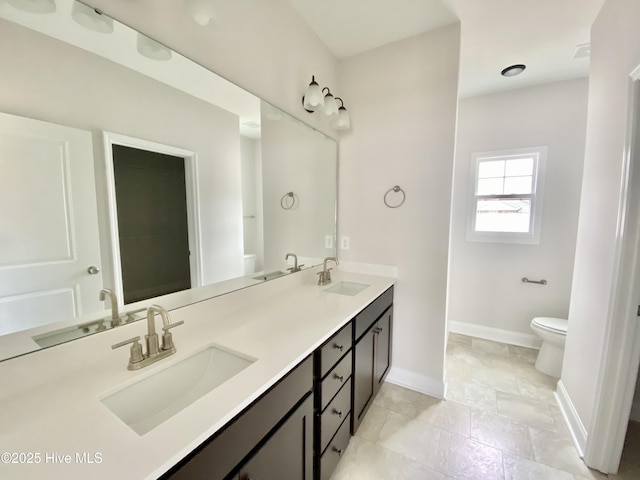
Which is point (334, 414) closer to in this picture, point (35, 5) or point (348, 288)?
point (348, 288)

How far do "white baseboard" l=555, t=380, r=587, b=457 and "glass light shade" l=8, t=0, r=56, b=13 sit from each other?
9.98ft

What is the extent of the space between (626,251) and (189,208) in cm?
213

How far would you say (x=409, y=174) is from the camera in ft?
6.64

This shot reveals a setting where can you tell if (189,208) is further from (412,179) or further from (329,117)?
(412,179)

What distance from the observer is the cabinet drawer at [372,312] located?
151 centimetres

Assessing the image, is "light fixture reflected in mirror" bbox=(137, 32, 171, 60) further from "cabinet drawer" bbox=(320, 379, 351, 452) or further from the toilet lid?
the toilet lid

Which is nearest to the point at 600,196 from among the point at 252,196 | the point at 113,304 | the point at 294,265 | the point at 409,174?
the point at 409,174

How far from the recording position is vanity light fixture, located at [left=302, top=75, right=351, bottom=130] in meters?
1.75

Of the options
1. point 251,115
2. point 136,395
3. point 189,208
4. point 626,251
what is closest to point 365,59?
point 251,115

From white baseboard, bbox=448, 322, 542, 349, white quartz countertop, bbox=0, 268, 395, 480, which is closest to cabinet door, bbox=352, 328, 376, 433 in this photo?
white quartz countertop, bbox=0, 268, 395, 480

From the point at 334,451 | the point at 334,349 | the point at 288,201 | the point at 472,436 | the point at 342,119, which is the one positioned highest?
the point at 342,119

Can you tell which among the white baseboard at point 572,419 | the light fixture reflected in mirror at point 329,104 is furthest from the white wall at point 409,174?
the white baseboard at point 572,419

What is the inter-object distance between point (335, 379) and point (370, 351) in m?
0.50

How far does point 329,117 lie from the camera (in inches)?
85.4
